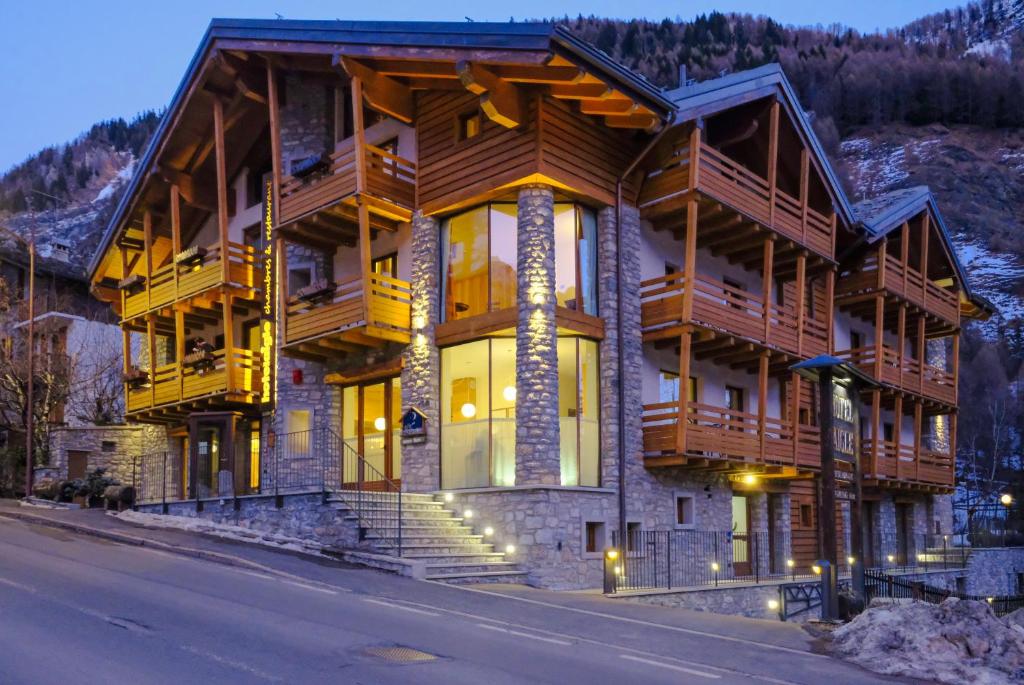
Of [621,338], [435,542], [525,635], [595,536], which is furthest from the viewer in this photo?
[621,338]

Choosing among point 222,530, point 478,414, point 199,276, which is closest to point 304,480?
point 222,530

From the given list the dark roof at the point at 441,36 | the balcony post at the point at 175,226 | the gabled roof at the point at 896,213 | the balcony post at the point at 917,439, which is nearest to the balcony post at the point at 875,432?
the balcony post at the point at 917,439

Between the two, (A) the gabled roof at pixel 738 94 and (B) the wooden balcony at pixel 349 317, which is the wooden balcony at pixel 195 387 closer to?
(B) the wooden balcony at pixel 349 317

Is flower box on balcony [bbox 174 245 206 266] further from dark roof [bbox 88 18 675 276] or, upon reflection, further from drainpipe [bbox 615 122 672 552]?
drainpipe [bbox 615 122 672 552]

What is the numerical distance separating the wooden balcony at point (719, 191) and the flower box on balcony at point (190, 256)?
1221cm

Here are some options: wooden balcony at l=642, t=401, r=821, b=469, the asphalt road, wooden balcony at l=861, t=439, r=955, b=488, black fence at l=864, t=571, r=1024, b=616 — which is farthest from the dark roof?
wooden balcony at l=861, t=439, r=955, b=488

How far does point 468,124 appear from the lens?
2277 cm

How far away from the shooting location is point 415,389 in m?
22.7

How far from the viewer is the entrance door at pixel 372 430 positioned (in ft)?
79.4

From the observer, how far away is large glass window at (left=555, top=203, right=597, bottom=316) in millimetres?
22203

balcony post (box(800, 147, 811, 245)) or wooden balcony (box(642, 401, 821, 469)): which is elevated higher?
balcony post (box(800, 147, 811, 245))

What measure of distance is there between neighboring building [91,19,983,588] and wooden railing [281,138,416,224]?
0.07 m

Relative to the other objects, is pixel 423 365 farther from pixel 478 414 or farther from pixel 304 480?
pixel 304 480

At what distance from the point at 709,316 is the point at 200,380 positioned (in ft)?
45.0
